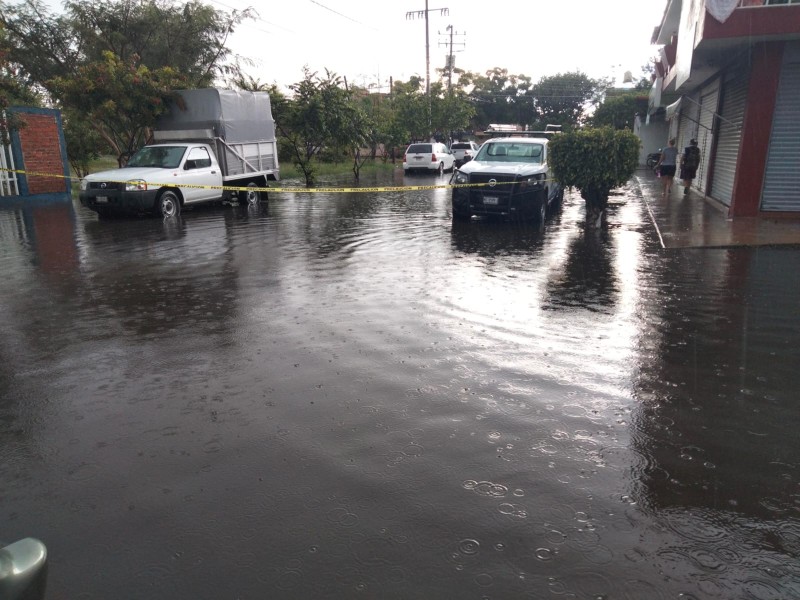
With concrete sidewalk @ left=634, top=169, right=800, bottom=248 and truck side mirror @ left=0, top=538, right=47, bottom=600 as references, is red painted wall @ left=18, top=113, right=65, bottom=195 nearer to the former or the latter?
concrete sidewalk @ left=634, top=169, right=800, bottom=248

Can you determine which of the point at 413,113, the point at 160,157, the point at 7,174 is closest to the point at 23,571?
the point at 160,157

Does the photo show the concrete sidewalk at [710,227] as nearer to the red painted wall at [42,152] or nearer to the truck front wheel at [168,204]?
the truck front wheel at [168,204]

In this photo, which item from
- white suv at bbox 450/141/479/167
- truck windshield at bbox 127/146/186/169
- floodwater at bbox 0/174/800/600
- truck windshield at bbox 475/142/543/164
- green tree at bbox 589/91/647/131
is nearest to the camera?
floodwater at bbox 0/174/800/600

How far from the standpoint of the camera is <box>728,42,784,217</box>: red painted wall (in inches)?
500

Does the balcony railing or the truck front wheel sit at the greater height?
the balcony railing

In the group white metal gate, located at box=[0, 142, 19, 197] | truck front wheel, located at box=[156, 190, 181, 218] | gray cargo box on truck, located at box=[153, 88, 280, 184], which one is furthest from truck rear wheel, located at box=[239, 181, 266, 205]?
white metal gate, located at box=[0, 142, 19, 197]

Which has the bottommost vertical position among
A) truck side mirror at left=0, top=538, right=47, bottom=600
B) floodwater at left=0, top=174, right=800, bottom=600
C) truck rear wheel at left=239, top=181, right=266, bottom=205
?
floodwater at left=0, top=174, right=800, bottom=600

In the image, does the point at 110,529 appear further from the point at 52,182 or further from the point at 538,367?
the point at 52,182

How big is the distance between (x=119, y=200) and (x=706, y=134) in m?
16.4

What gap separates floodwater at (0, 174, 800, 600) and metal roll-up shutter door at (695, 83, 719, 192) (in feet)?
34.5

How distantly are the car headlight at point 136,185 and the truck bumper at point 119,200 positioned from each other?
70 millimetres

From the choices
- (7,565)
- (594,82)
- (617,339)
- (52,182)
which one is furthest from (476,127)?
(7,565)

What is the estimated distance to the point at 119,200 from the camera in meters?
14.9

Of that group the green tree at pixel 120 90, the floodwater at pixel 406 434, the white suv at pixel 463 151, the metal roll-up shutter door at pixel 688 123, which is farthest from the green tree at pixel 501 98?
the floodwater at pixel 406 434
